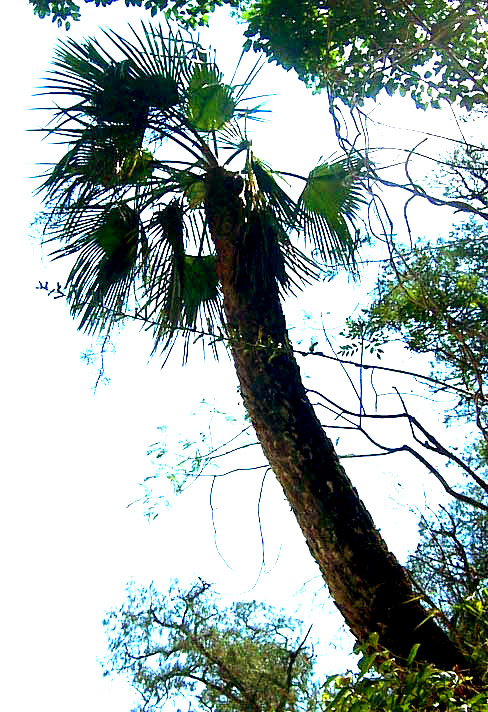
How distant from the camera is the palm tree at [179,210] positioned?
12.6 ft

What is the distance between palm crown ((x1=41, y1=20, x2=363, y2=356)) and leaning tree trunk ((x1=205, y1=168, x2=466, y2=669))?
0.14 metres

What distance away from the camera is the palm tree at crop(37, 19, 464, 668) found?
12.6 ft

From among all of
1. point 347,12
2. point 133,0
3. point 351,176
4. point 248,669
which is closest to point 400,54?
point 347,12

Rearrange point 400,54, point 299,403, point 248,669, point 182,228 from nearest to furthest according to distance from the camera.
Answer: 1. point 400,54
2. point 299,403
3. point 182,228
4. point 248,669

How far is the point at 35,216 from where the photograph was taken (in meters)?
4.19

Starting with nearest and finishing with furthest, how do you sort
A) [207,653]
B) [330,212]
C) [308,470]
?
1. [308,470]
2. [330,212]
3. [207,653]

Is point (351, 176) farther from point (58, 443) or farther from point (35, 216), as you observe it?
point (58, 443)

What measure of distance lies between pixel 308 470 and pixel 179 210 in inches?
68.9

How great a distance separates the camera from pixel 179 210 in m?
4.40

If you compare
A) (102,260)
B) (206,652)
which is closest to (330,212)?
(102,260)

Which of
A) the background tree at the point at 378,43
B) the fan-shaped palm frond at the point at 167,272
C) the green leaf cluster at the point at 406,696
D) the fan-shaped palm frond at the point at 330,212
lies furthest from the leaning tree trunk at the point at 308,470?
the green leaf cluster at the point at 406,696

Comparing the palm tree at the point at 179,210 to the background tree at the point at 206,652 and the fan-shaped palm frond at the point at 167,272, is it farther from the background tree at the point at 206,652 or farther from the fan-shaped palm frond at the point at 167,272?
the background tree at the point at 206,652

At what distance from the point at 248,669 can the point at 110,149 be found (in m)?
4.49

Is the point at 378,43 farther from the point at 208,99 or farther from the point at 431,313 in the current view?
the point at 208,99
